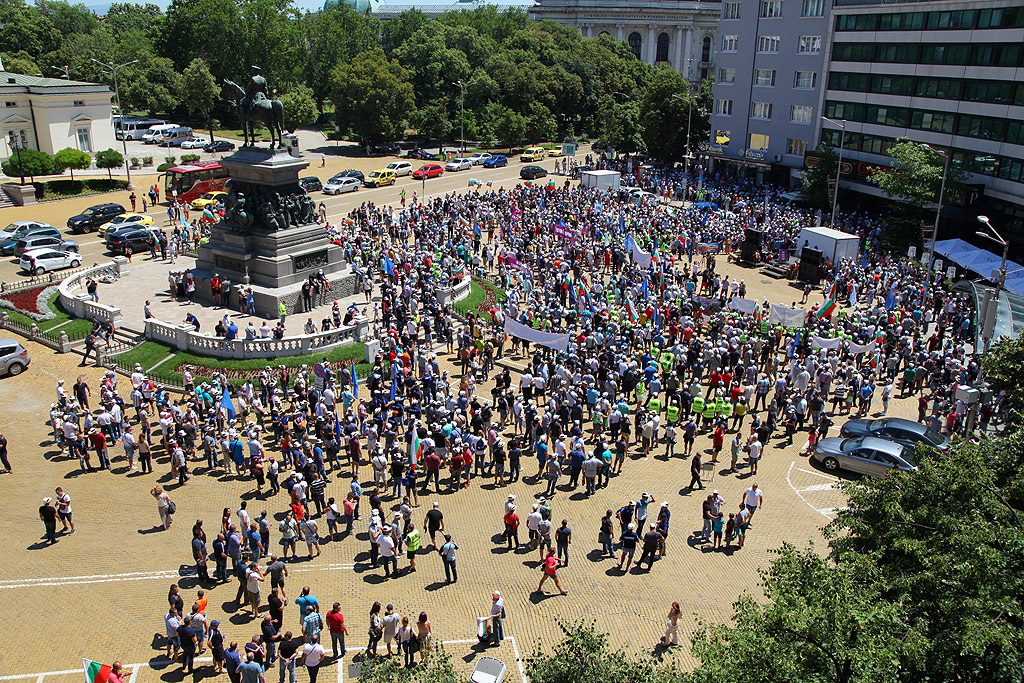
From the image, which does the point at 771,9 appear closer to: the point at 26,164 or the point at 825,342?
the point at 825,342

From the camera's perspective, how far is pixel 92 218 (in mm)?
52812

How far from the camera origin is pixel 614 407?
25625mm

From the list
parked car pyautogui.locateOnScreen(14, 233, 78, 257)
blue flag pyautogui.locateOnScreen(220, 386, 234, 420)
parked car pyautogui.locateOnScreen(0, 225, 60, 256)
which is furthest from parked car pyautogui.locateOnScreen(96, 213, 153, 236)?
blue flag pyautogui.locateOnScreen(220, 386, 234, 420)

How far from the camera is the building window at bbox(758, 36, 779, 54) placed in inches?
2677

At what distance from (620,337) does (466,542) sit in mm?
13485

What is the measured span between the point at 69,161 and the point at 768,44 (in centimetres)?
5892

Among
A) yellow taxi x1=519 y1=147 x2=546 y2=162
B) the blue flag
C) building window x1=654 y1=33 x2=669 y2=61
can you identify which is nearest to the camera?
the blue flag

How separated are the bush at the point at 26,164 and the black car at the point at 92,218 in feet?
43.3

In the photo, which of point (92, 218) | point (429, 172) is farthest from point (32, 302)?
point (429, 172)

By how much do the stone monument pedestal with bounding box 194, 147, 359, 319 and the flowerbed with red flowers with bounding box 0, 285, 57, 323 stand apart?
682 cm

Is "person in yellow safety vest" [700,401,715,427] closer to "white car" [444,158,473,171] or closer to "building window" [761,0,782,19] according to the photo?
"building window" [761,0,782,19]

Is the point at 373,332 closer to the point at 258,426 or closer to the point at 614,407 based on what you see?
the point at 258,426

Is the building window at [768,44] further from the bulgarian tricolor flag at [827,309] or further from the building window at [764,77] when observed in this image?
the bulgarian tricolor flag at [827,309]

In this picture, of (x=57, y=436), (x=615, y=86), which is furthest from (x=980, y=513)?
(x=615, y=86)
